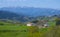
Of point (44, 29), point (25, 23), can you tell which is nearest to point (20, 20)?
point (25, 23)

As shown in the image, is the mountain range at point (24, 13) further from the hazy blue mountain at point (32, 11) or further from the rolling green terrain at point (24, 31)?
the rolling green terrain at point (24, 31)

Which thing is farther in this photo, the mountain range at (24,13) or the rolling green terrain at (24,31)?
the mountain range at (24,13)

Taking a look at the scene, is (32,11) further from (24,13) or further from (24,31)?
(24,31)

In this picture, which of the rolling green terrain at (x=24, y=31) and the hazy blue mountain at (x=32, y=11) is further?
the hazy blue mountain at (x=32, y=11)

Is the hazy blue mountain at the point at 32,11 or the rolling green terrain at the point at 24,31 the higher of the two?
the hazy blue mountain at the point at 32,11

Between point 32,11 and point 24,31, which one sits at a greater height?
point 32,11

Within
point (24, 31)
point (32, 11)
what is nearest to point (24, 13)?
point (32, 11)

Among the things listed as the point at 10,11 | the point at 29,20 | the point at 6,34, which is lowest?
the point at 6,34

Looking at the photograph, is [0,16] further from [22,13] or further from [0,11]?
[22,13]

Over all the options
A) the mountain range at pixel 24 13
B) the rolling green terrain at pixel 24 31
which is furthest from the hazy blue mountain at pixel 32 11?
the rolling green terrain at pixel 24 31

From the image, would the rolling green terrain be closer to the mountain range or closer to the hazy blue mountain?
the mountain range

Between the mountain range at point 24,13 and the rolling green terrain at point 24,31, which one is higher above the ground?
the mountain range at point 24,13
